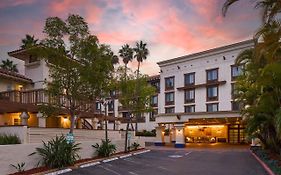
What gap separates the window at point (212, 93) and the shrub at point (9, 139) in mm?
40134

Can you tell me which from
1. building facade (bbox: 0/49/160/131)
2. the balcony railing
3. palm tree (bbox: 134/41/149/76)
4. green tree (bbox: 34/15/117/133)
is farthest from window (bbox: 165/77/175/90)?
green tree (bbox: 34/15/117/133)

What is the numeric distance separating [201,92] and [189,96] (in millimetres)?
2604

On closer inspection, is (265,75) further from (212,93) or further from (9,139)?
(212,93)

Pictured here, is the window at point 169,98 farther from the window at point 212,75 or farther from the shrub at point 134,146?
the shrub at point 134,146

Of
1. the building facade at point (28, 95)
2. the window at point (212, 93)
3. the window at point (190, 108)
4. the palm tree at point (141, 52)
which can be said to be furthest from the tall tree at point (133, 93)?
the palm tree at point (141, 52)

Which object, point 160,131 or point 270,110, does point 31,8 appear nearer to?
point 270,110

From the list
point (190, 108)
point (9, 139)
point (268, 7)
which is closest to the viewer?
point (268, 7)

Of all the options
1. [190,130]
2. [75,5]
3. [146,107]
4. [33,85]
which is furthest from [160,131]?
[75,5]

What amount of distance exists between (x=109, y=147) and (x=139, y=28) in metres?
9.07

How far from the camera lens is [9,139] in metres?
20.8

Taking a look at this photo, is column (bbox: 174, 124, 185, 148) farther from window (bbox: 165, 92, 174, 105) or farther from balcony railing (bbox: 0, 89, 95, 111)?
balcony railing (bbox: 0, 89, 95, 111)

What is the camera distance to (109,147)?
89.9 ft

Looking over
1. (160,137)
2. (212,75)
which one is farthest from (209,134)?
(160,137)

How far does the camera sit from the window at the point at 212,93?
56.7 m
